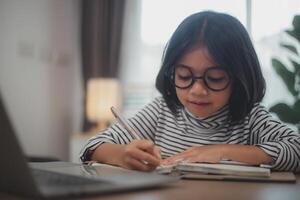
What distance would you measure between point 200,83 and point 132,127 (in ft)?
1.08

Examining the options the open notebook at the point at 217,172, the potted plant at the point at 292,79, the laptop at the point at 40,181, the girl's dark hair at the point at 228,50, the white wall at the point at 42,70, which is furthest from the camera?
the white wall at the point at 42,70

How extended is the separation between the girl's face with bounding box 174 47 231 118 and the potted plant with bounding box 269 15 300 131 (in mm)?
571

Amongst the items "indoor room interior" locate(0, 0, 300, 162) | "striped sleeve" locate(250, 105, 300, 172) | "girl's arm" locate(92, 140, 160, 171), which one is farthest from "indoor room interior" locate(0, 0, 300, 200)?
"girl's arm" locate(92, 140, 160, 171)

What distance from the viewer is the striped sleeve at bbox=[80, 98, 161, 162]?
118 centimetres

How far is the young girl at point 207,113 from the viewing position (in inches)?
41.9

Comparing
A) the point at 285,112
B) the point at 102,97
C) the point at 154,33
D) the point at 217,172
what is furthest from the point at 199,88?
A: the point at 154,33

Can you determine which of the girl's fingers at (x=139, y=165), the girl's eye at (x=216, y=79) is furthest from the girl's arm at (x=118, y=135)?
the girl's eye at (x=216, y=79)

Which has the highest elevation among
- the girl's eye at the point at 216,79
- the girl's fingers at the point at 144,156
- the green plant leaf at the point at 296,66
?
the girl's eye at the point at 216,79

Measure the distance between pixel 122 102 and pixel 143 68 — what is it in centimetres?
33

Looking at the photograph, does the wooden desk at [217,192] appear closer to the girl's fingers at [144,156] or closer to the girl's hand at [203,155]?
the girl's fingers at [144,156]

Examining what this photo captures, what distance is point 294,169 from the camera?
1.10 metres

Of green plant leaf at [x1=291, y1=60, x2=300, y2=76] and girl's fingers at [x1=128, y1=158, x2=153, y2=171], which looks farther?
green plant leaf at [x1=291, y1=60, x2=300, y2=76]

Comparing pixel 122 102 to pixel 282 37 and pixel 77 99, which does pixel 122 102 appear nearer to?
pixel 77 99

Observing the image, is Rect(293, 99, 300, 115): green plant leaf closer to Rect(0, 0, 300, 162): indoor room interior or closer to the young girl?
the young girl
